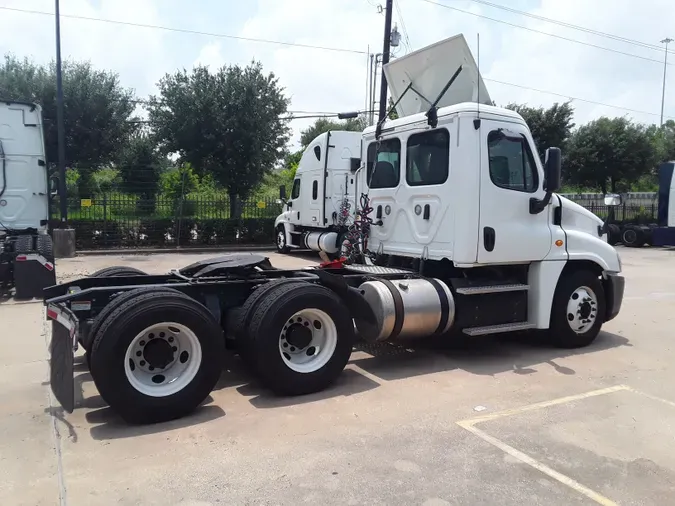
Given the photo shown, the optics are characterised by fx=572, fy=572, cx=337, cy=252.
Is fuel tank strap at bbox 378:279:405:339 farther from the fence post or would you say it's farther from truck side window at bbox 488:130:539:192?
the fence post

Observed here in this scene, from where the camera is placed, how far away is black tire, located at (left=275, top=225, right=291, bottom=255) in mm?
19891

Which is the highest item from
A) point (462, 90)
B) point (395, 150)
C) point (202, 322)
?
point (462, 90)

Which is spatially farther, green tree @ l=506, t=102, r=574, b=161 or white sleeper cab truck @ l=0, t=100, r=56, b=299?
green tree @ l=506, t=102, r=574, b=161

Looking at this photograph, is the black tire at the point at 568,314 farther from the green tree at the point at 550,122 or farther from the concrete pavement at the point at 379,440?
the green tree at the point at 550,122

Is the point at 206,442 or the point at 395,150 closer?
the point at 206,442

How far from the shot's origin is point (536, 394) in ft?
18.6

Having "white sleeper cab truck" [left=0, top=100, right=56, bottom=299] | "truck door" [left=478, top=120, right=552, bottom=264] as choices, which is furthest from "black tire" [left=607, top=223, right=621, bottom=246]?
"white sleeper cab truck" [left=0, top=100, right=56, bottom=299]

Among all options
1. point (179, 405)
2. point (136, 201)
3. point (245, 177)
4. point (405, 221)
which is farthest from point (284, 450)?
point (245, 177)

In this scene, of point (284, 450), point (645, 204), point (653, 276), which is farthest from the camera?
point (645, 204)

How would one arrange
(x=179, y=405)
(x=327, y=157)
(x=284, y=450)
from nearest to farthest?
(x=284, y=450), (x=179, y=405), (x=327, y=157)

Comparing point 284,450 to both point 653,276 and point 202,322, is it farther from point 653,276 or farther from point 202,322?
point 653,276

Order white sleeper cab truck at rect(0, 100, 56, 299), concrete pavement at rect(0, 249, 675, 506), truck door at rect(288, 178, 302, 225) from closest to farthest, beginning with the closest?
concrete pavement at rect(0, 249, 675, 506), white sleeper cab truck at rect(0, 100, 56, 299), truck door at rect(288, 178, 302, 225)

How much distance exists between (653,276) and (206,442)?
14.0 m

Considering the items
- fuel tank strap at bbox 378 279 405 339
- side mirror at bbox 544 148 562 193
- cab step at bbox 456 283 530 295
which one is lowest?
fuel tank strap at bbox 378 279 405 339
